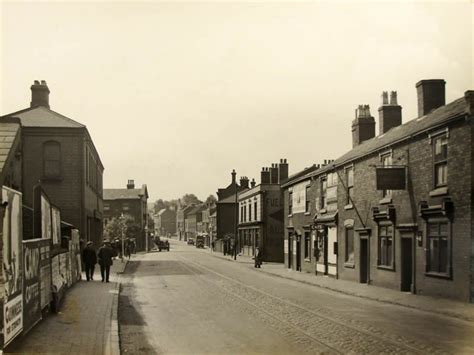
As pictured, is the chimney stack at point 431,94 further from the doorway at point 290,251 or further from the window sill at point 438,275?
the doorway at point 290,251

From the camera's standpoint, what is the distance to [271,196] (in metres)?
54.1

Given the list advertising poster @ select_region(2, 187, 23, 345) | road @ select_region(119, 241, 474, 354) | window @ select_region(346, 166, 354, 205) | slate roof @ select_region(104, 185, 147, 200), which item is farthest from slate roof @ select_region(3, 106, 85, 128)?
slate roof @ select_region(104, 185, 147, 200)

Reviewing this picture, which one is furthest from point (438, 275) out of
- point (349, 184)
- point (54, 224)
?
point (54, 224)

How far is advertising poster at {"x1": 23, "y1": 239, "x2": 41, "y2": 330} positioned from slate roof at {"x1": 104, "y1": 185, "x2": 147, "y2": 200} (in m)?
84.7

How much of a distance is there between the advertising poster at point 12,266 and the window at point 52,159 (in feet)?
88.1

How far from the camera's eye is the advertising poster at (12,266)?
850 centimetres

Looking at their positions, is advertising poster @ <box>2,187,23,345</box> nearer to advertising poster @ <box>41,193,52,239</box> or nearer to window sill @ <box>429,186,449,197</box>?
advertising poster @ <box>41,193,52,239</box>

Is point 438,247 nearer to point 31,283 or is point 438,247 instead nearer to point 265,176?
point 31,283

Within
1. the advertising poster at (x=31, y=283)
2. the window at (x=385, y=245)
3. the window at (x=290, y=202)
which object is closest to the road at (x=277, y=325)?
the advertising poster at (x=31, y=283)

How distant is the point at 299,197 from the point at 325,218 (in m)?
6.01

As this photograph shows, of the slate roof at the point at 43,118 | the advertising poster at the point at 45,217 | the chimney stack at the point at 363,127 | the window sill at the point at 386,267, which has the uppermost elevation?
the slate roof at the point at 43,118

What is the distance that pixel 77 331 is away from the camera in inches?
457

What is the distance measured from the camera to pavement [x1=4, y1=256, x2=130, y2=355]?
32.0 ft

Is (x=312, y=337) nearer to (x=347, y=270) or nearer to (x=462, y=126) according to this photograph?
(x=462, y=126)
